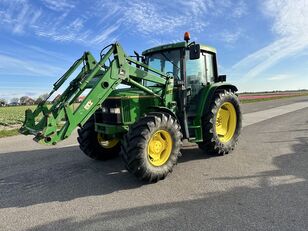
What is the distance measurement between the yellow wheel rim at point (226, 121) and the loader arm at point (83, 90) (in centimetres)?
221

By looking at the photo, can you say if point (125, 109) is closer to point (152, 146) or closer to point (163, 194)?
point (152, 146)

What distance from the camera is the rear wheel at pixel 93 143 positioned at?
18.9ft

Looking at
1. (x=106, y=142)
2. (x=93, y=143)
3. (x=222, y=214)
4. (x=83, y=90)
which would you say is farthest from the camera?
(x=106, y=142)

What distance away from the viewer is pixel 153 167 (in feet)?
14.9

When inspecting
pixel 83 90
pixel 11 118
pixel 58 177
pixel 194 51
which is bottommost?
pixel 58 177

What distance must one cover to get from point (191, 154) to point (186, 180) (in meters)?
1.84

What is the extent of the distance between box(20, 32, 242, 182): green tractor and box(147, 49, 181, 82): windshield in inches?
0.8

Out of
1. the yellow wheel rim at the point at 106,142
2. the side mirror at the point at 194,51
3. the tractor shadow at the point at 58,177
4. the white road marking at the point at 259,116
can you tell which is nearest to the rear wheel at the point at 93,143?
the yellow wheel rim at the point at 106,142

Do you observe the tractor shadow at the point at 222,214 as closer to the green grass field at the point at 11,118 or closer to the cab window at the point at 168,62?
the cab window at the point at 168,62

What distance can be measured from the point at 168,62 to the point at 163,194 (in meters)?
3.01

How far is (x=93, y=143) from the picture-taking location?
5.83 m

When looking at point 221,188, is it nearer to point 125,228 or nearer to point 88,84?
point 125,228

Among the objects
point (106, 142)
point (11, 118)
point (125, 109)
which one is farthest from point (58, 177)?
point (11, 118)

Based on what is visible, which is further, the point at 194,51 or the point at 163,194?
the point at 194,51
